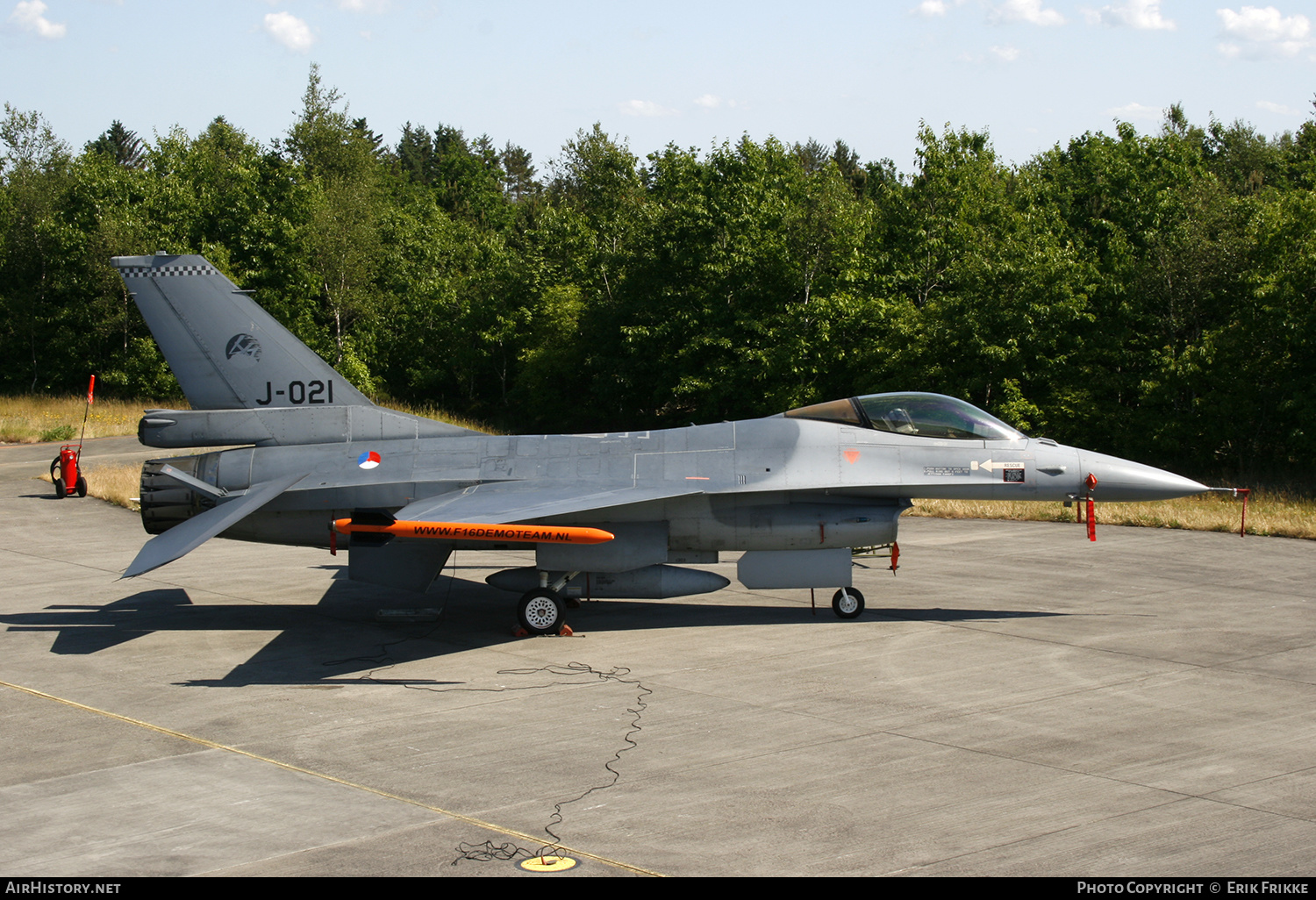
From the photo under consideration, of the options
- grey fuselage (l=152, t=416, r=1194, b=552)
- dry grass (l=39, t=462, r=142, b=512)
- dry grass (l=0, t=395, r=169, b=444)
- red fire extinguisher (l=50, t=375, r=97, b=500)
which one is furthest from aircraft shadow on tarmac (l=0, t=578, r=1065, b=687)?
dry grass (l=0, t=395, r=169, b=444)

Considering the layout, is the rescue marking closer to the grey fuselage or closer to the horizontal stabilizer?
the grey fuselage

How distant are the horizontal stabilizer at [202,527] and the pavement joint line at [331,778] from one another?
145cm

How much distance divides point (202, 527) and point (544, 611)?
162 inches

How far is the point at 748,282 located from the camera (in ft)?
135

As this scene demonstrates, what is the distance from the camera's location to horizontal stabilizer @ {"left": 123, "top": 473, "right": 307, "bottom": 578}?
36.2 feet

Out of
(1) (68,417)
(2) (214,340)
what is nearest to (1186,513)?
(2) (214,340)

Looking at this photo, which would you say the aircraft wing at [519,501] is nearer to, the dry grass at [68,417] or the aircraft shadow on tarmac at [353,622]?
the aircraft shadow on tarmac at [353,622]

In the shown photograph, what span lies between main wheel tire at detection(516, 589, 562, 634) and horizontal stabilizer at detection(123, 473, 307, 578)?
331 cm

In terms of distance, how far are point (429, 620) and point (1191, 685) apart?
9135mm

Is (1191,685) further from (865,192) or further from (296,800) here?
(865,192)

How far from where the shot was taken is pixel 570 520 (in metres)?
12.9

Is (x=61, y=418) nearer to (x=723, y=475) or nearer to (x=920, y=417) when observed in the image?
(x=723, y=475)

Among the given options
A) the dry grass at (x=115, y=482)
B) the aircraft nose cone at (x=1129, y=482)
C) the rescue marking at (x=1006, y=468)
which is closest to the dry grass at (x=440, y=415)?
the dry grass at (x=115, y=482)
